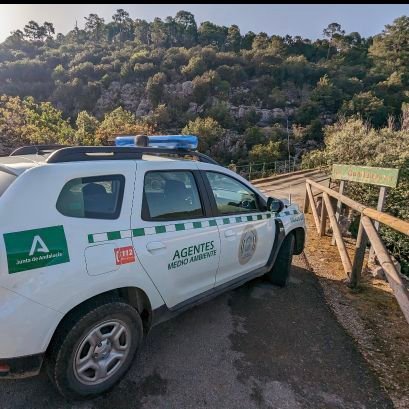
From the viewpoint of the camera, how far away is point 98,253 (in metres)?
2.18

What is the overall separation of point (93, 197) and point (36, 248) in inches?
21.4

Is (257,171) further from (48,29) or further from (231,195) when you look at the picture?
(48,29)

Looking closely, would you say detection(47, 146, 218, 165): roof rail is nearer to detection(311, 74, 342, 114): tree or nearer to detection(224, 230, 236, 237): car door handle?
detection(224, 230, 236, 237): car door handle

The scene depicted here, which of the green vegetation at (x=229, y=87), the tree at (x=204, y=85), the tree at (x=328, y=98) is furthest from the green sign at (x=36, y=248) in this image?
Answer: the tree at (x=204, y=85)

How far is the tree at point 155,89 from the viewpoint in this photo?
6469 centimetres

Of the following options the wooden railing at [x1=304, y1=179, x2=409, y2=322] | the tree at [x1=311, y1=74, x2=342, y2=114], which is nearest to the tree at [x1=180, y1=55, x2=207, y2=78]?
the tree at [x1=311, y1=74, x2=342, y2=114]

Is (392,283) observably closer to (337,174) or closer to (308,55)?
(337,174)

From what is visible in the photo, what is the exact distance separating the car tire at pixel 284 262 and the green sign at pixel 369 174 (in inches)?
69.0

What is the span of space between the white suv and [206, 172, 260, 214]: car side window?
0.03 m

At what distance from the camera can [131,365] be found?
258 cm

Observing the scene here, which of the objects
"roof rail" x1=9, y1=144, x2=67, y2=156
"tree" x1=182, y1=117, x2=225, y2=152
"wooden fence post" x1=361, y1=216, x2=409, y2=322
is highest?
"roof rail" x1=9, y1=144, x2=67, y2=156

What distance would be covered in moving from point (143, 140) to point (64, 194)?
4.87 ft

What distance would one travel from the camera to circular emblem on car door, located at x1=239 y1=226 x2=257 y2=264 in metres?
3.54

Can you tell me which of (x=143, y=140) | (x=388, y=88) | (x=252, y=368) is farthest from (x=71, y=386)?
(x=388, y=88)
